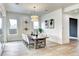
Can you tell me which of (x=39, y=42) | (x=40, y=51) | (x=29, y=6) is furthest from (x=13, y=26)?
(x=40, y=51)

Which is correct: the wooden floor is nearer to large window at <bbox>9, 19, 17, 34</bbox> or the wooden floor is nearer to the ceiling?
large window at <bbox>9, 19, 17, 34</bbox>

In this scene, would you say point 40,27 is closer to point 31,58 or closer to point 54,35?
point 54,35

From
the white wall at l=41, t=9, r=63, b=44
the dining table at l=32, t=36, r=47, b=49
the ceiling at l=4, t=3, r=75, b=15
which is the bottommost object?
the dining table at l=32, t=36, r=47, b=49

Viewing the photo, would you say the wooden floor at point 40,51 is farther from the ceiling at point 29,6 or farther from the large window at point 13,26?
the ceiling at point 29,6

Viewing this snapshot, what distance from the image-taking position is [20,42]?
19.2 feet

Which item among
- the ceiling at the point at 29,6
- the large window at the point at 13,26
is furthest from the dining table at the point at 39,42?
the ceiling at the point at 29,6

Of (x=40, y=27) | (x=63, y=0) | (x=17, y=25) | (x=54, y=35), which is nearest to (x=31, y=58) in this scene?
(x=63, y=0)

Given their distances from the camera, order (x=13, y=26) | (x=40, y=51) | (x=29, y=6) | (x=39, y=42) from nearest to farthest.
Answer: (x=40, y=51) < (x=39, y=42) < (x=29, y=6) < (x=13, y=26)

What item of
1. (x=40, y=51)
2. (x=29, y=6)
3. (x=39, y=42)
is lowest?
(x=40, y=51)

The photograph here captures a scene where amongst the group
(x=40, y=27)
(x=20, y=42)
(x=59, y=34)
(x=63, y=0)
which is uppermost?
(x=63, y=0)

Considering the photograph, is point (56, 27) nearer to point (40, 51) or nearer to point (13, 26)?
point (40, 51)

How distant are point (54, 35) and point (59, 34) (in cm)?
55

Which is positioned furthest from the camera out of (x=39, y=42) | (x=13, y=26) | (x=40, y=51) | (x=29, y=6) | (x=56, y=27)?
(x=56, y=27)

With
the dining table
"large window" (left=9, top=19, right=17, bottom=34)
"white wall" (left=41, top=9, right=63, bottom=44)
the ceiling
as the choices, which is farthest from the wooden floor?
the ceiling
